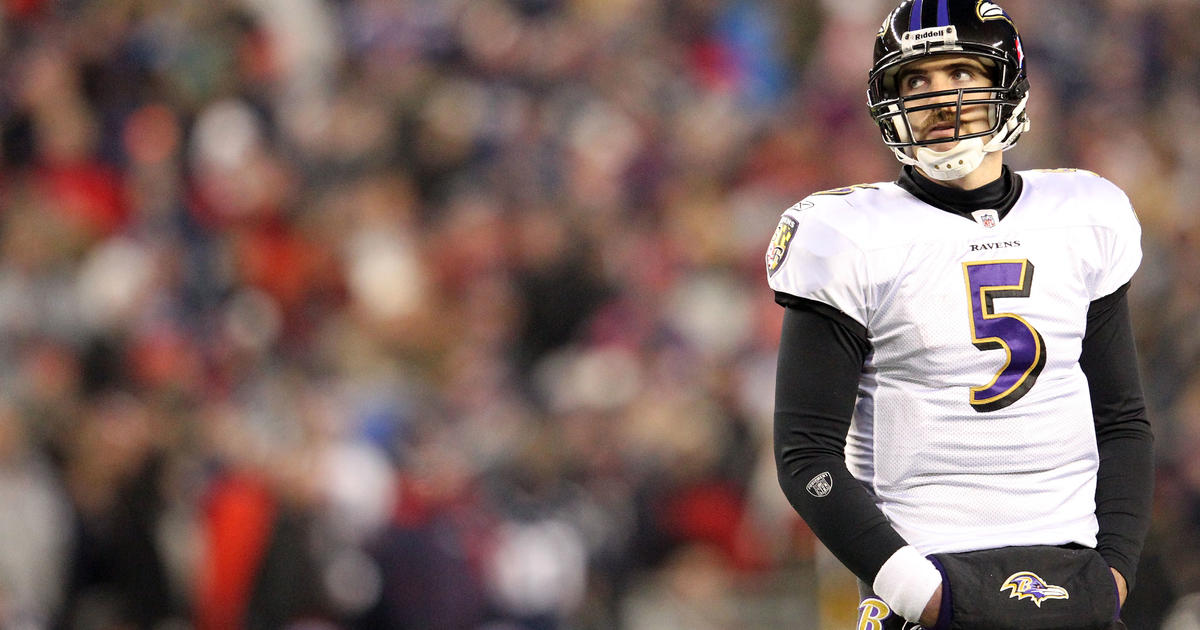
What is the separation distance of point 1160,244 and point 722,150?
2.41 m

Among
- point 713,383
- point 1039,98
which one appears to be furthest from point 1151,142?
point 713,383

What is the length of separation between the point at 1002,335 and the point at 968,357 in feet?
0.22

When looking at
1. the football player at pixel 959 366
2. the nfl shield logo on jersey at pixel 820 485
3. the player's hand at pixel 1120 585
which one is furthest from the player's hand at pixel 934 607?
the player's hand at pixel 1120 585

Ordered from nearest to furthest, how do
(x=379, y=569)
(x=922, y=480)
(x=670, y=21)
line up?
(x=922, y=480)
(x=379, y=569)
(x=670, y=21)

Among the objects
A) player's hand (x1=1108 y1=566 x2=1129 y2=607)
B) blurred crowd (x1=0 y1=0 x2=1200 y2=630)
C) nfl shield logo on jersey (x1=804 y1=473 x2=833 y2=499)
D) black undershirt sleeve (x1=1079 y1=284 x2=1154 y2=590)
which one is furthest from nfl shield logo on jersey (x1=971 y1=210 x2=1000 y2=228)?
blurred crowd (x1=0 y1=0 x2=1200 y2=630)

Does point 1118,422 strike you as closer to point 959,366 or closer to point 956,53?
point 959,366

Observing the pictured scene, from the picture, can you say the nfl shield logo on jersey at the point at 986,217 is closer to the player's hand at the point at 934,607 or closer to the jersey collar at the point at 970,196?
the jersey collar at the point at 970,196

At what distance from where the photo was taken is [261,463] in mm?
6777

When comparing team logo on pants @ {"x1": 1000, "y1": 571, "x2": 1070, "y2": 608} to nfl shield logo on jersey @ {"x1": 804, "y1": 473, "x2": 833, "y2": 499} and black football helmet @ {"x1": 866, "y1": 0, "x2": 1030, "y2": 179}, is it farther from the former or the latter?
black football helmet @ {"x1": 866, "y1": 0, "x2": 1030, "y2": 179}

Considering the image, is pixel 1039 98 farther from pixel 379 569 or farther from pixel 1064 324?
pixel 1064 324

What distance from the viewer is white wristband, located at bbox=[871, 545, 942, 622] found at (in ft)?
8.11

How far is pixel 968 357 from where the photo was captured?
2.57 m

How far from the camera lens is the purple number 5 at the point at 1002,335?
2.57m

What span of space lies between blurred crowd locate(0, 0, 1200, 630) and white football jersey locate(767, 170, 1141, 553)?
314cm
